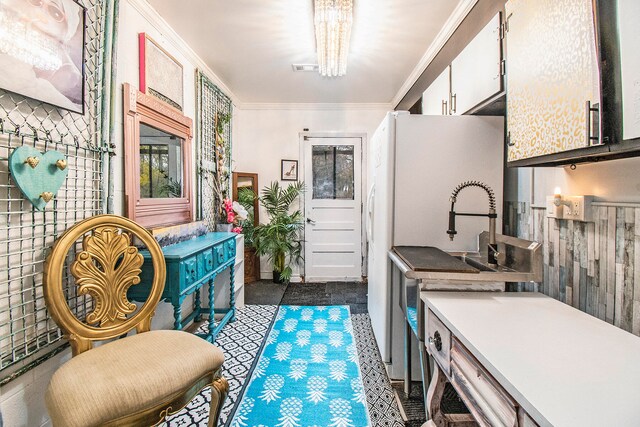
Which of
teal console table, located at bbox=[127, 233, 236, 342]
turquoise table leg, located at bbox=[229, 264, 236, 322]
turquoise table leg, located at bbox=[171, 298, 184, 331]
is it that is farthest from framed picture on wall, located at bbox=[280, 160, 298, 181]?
turquoise table leg, located at bbox=[171, 298, 184, 331]

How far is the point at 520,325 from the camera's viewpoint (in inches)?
40.8

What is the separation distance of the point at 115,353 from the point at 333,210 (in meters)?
3.42

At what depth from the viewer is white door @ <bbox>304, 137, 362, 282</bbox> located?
4484 millimetres

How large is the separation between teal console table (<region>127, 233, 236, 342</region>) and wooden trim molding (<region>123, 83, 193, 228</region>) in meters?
0.25

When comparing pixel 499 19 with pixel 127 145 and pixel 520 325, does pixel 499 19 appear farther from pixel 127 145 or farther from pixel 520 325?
pixel 127 145

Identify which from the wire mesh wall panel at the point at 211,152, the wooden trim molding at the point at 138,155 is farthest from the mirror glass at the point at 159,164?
the wire mesh wall panel at the point at 211,152

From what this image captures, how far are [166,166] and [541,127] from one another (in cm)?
242

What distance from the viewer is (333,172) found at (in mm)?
4500

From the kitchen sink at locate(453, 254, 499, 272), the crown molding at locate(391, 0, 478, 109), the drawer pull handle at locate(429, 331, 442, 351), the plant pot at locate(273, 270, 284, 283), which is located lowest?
the plant pot at locate(273, 270, 284, 283)

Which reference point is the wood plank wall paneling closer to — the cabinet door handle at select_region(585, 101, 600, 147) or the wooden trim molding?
the cabinet door handle at select_region(585, 101, 600, 147)

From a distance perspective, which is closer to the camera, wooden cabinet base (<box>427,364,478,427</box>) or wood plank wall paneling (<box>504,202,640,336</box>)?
wood plank wall paneling (<box>504,202,640,336</box>)

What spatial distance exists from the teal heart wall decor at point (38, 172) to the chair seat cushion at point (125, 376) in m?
0.71

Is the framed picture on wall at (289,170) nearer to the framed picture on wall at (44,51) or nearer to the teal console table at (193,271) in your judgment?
the teal console table at (193,271)

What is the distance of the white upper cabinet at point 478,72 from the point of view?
5.27 feet
